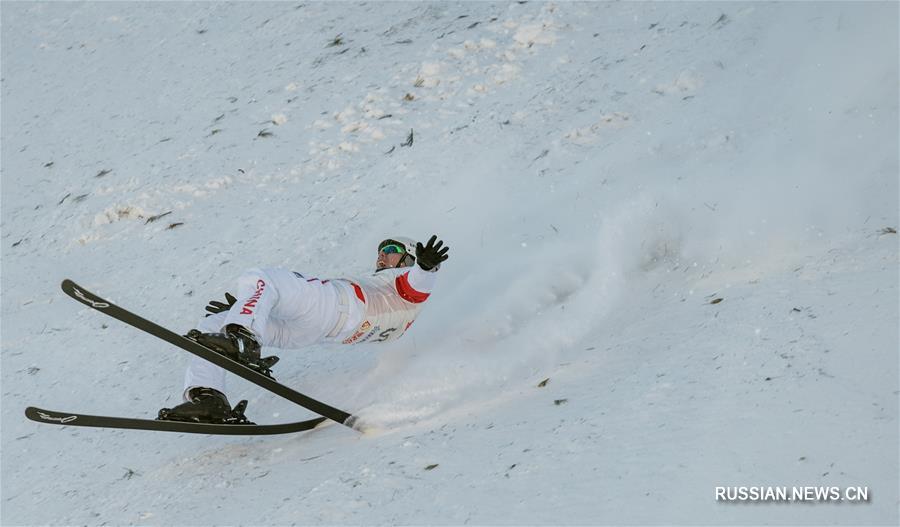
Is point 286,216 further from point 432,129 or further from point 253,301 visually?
point 253,301

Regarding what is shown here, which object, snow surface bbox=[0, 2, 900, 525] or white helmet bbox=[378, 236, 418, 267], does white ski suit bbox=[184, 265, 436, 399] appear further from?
snow surface bbox=[0, 2, 900, 525]

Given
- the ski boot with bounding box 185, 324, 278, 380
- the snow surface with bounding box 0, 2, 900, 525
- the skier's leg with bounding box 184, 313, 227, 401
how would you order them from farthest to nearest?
1. the skier's leg with bounding box 184, 313, 227, 401
2. the ski boot with bounding box 185, 324, 278, 380
3. the snow surface with bounding box 0, 2, 900, 525

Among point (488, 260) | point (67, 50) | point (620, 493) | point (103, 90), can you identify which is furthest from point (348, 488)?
point (67, 50)

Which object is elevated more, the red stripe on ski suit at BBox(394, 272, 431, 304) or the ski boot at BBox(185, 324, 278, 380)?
the ski boot at BBox(185, 324, 278, 380)

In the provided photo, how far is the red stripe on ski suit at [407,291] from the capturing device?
6551 millimetres

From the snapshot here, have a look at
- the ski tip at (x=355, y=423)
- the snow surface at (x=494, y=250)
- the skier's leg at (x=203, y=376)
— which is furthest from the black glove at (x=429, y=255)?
the skier's leg at (x=203, y=376)

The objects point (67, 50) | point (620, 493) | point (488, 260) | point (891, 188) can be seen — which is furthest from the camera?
point (67, 50)

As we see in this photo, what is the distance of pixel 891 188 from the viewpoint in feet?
21.3

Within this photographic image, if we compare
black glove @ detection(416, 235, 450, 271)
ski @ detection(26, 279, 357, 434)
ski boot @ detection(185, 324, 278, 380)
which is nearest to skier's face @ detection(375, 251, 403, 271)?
black glove @ detection(416, 235, 450, 271)

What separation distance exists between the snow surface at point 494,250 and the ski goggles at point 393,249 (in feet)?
2.19

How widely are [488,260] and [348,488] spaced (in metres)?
3.07

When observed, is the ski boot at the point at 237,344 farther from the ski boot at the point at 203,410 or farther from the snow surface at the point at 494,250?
the snow surface at the point at 494,250

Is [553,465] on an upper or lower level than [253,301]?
lower

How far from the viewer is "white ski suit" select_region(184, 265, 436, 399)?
19.1 ft
